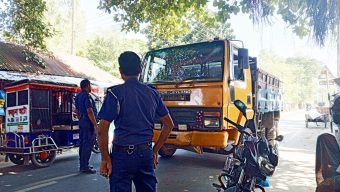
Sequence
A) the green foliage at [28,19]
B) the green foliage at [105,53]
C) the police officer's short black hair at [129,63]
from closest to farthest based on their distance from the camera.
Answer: the police officer's short black hair at [129,63] < the green foliage at [28,19] < the green foliage at [105,53]

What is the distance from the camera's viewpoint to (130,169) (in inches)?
107

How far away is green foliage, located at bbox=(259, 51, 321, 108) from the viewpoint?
58.1 m

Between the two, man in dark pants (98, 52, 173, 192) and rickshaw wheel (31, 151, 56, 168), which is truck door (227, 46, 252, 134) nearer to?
man in dark pants (98, 52, 173, 192)

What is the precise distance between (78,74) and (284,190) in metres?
12.4

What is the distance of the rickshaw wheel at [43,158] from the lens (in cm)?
718

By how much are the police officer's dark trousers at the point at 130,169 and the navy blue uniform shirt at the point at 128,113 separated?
0.10 metres

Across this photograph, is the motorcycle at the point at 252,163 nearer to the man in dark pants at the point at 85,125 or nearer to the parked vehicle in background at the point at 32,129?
the man in dark pants at the point at 85,125

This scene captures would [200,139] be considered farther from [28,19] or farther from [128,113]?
[28,19]

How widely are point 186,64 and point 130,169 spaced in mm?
3917

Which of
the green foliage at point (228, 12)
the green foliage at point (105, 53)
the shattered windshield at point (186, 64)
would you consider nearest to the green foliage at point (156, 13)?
the green foliage at point (228, 12)

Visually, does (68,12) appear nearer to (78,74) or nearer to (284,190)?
(78,74)

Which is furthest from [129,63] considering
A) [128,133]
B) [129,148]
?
[129,148]

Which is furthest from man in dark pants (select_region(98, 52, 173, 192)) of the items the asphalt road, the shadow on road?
the shadow on road

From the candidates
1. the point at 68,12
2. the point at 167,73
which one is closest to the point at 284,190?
the point at 167,73
